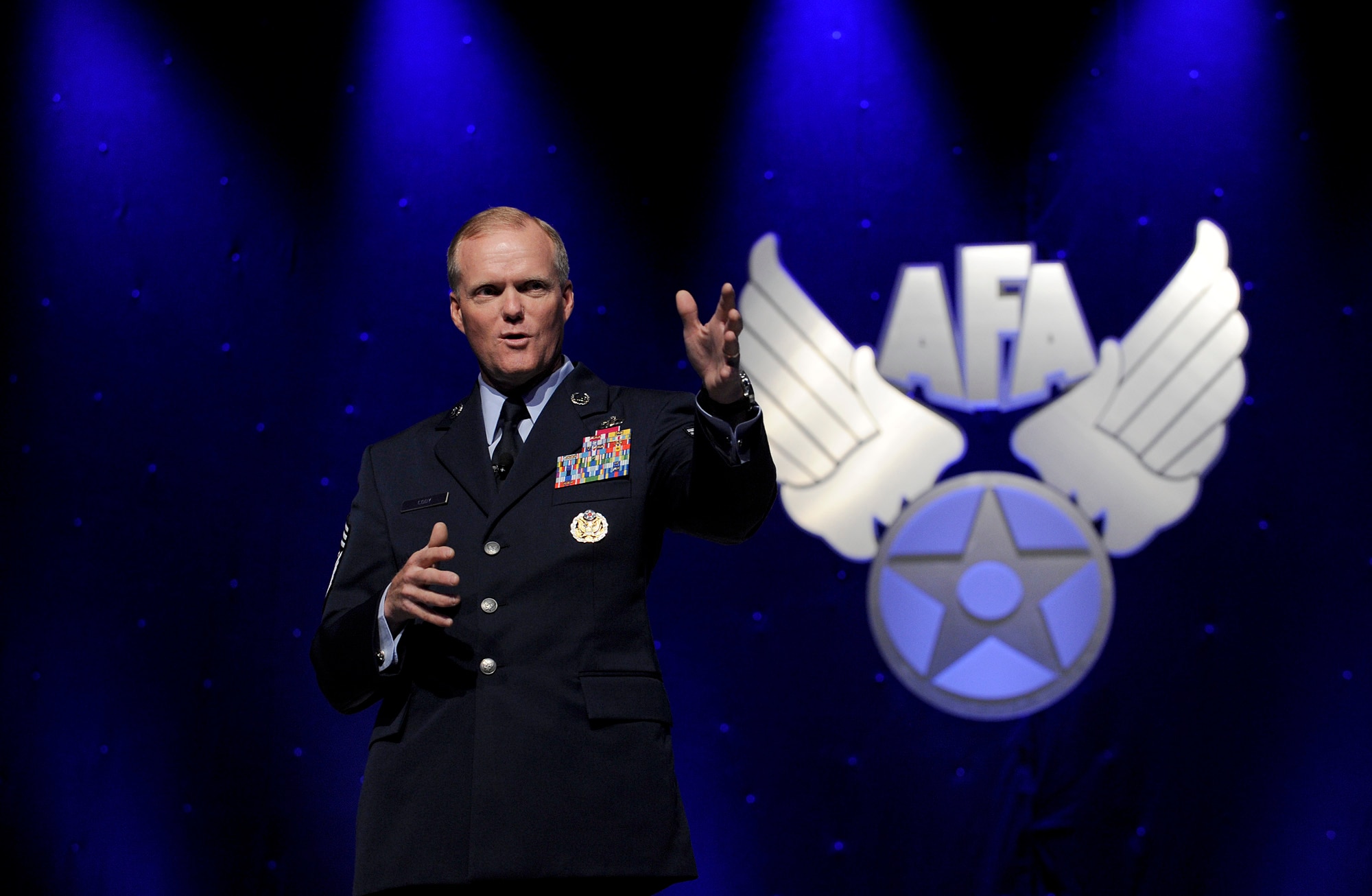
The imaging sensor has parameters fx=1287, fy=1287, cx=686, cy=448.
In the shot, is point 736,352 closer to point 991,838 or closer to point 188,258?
point 991,838

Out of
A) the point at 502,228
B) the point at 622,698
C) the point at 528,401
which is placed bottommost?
the point at 622,698

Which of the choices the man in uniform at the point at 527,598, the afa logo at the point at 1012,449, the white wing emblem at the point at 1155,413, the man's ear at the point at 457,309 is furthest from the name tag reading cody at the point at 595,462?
the white wing emblem at the point at 1155,413

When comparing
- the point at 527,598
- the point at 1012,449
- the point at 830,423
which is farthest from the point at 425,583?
the point at 1012,449

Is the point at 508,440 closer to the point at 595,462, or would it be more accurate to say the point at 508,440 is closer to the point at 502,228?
the point at 595,462

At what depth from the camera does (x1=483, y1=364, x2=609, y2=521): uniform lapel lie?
4.80ft

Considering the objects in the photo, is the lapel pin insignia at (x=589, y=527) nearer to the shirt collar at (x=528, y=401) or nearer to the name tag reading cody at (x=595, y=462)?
the name tag reading cody at (x=595, y=462)

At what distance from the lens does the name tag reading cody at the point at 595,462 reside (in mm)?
1477

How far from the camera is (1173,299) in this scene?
9.12 feet

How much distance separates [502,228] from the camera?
1583 millimetres

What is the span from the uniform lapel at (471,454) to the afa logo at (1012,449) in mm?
1370

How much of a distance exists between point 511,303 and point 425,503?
10.1 inches

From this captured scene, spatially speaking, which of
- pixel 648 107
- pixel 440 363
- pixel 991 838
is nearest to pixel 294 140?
pixel 440 363

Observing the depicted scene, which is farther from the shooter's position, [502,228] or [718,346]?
[502,228]

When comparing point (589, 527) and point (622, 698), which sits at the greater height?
point (589, 527)
